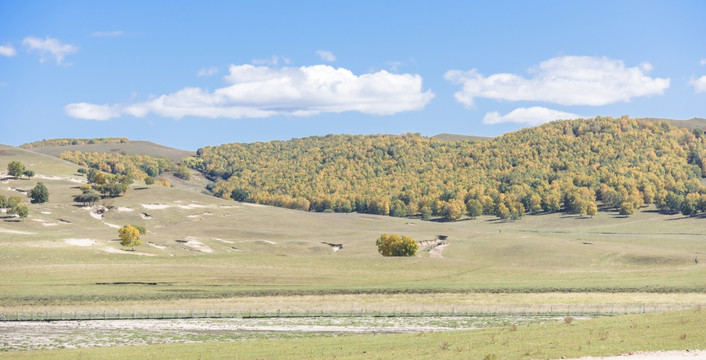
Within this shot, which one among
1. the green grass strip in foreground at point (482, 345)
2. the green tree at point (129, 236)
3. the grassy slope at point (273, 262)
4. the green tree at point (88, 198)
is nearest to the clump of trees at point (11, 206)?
the grassy slope at point (273, 262)

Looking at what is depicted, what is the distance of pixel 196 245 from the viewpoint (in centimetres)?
13825

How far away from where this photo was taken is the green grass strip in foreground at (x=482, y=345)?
32938 millimetres

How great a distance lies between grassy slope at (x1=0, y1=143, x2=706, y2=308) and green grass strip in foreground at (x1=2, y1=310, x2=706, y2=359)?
3499 cm

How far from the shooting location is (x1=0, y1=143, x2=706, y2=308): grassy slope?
84.2m

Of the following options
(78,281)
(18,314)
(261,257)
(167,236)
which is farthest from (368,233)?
(18,314)

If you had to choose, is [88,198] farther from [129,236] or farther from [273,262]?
[273,262]

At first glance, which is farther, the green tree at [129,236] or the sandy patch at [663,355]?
the green tree at [129,236]

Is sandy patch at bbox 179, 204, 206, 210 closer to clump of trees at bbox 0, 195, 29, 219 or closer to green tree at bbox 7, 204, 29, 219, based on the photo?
clump of trees at bbox 0, 195, 29, 219

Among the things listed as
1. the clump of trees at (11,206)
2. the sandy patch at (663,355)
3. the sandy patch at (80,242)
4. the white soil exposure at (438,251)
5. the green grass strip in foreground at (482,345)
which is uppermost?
the clump of trees at (11,206)

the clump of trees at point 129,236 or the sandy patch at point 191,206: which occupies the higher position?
the sandy patch at point 191,206

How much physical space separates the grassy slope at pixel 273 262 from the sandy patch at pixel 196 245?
2512 mm

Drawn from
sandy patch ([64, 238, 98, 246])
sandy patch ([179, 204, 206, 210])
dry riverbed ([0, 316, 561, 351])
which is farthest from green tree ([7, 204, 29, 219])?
dry riverbed ([0, 316, 561, 351])

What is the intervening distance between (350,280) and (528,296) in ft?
85.5

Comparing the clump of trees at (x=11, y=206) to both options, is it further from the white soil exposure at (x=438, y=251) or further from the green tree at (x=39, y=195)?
the white soil exposure at (x=438, y=251)
